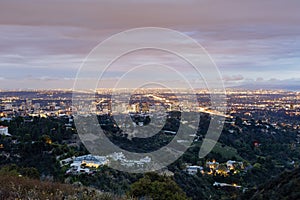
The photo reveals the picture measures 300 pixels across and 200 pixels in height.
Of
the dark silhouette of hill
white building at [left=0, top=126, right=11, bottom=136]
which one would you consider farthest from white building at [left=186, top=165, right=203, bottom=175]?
white building at [left=0, top=126, right=11, bottom=136]

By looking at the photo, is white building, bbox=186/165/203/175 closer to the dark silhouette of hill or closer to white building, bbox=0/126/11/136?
the dark silhouette of hill

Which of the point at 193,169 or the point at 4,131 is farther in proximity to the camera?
the point at 4,131

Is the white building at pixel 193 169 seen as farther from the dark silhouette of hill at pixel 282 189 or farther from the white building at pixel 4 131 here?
the white building at pixel 4 131

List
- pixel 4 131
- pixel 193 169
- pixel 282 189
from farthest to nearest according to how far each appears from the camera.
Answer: pixel 4 131
pixel 193 169
pixel 282 189

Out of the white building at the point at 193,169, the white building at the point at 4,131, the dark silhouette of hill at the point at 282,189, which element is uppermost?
the white building at the point at 4,131

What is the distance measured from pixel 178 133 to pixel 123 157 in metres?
5.68

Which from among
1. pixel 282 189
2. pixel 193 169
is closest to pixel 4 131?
pixel 193 169

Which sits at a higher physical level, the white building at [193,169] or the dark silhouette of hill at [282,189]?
the dark silhouette of hill at [282,189]

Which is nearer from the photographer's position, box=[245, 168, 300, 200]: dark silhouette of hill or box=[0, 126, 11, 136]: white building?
box=[245, 168, 300, 200]: dark silhouette of hill

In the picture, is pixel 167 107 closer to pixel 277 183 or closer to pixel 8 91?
pixel 277 183

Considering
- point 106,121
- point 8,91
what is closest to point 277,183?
point 106,121

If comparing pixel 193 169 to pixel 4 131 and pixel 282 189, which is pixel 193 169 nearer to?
pixel 282 189

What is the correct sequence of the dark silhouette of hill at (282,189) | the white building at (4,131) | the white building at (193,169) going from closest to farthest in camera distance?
1. the dark silhouette of hill at (282,189)
2. the white building at (193,169)
3. the white building at (4,131)

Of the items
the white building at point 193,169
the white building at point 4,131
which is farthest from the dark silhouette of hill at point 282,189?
the white building at point 4,131
